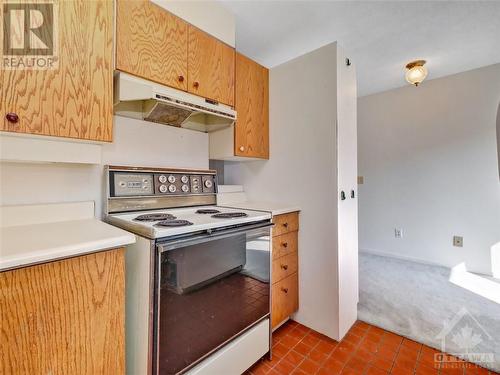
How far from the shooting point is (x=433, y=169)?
297 cm

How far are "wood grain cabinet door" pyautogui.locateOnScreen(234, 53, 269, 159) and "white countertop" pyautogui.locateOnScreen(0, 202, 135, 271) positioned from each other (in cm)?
108

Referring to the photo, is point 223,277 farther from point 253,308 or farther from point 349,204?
point 349,204

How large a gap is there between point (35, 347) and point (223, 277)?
2.36 ft

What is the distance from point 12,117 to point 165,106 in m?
0.69

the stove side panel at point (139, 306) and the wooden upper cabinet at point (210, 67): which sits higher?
the wooden upper cabinet at point (210, 67)

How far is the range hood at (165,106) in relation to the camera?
1.23 metres

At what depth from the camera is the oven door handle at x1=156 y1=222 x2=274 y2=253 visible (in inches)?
37.7

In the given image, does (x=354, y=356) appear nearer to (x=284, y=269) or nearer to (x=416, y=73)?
(x=284, y=269)

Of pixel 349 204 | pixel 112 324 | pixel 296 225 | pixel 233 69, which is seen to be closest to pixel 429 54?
pixel 349 204

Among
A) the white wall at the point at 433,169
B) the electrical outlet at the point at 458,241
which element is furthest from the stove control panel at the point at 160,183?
the electrical outlet at the point at 458,241

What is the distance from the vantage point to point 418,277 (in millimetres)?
2629

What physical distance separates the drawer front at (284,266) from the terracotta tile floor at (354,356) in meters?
0.44

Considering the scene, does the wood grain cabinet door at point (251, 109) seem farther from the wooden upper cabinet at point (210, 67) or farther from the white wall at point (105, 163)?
the white wall at point (105, 163)

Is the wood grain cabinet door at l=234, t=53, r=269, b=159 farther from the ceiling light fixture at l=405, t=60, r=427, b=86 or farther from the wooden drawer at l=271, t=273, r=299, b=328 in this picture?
the ceiling light fixture at l=405, t=60, r=427, b=86
